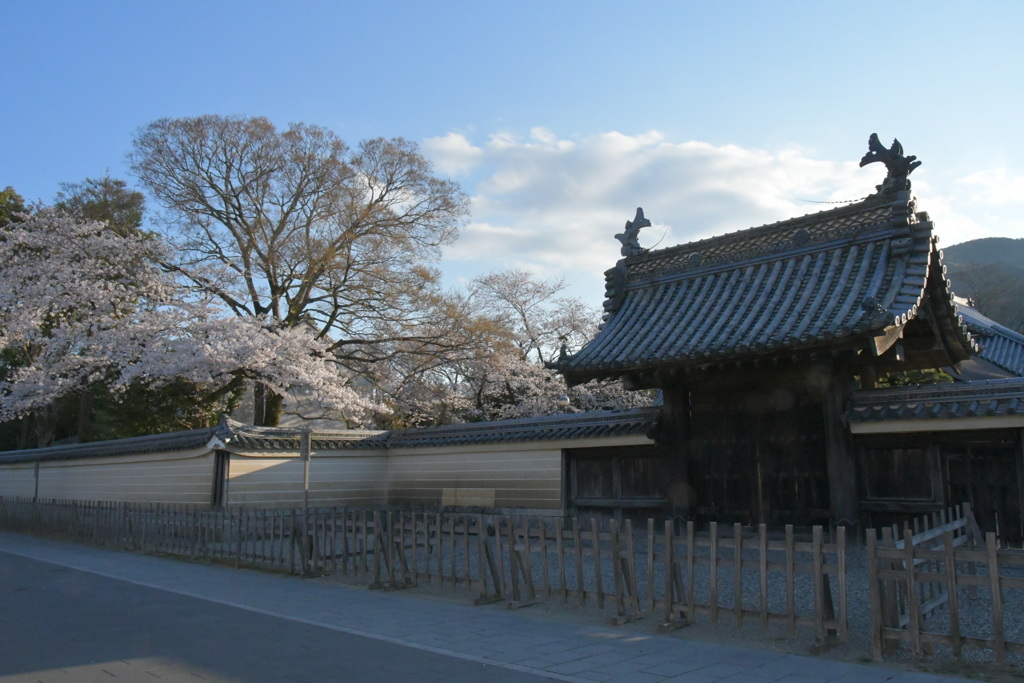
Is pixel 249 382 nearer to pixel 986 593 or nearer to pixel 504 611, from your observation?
pixel 504 611

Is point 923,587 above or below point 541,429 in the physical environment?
below

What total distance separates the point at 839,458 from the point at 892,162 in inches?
192

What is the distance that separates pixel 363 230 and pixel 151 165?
7.38 metres

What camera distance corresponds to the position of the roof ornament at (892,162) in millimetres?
12039

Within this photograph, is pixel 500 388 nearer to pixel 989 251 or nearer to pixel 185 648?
pixel 185 648

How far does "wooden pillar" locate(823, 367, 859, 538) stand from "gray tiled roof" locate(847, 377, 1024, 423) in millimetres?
221

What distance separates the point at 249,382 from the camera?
85.7ft

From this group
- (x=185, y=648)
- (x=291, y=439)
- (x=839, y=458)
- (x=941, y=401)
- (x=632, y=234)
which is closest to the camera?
(x=185, y=648)

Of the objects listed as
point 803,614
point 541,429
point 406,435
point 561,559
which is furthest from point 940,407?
point 406,435

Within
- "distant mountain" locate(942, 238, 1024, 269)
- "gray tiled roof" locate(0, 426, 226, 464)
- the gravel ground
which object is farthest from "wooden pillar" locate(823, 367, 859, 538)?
"distant mountain" locate(942, 238, 1024, 269)

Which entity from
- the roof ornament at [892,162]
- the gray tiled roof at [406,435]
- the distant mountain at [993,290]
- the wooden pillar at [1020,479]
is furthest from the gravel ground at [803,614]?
the distant mountain at [993,290]

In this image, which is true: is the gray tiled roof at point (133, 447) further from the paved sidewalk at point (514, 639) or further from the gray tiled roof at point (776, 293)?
the gray tiled roof at point (776, 293)

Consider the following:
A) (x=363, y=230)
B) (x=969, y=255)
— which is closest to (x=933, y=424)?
(x=363, y=230)

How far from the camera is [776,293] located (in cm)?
1274
